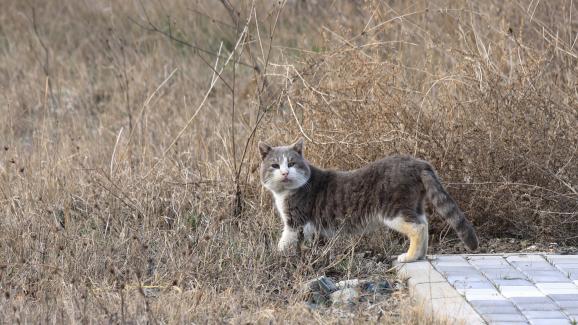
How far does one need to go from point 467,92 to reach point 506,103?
350mm

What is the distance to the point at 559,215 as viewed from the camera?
21.6ft

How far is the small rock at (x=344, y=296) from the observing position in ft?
17.3

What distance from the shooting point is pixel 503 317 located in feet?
15.2

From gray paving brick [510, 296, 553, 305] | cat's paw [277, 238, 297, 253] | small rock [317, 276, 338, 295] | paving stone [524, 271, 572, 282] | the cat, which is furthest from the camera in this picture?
cat's paw [277, 238, 297, 253]

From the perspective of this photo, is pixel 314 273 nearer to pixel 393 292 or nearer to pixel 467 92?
pixel 393 292

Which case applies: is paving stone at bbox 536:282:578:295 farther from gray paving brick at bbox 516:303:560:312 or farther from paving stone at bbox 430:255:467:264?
paving stone at bbox 430:255:467:264

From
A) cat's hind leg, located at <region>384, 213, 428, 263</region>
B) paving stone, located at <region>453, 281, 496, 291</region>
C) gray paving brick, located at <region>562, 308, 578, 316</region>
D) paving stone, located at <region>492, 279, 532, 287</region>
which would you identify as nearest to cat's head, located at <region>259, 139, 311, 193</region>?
cat's hind leg, located at <region>384, 213, 428, 263</region>

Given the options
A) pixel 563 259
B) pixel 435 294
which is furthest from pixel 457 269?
pixel 563 259

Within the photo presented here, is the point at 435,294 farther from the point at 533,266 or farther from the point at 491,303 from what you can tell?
the point at 533,266

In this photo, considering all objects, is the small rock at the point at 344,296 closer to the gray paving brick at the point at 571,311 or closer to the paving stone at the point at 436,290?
the paving stone at the point at 436,290

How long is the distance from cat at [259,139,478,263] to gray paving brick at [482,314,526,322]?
3.75 feet

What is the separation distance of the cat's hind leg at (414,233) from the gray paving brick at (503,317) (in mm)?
1268

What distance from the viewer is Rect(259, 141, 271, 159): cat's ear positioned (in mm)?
6625

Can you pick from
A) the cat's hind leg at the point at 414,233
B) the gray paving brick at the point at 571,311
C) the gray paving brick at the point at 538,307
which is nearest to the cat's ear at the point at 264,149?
the cat's hind leg at the point at 414,233
